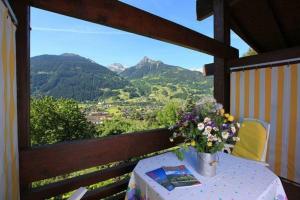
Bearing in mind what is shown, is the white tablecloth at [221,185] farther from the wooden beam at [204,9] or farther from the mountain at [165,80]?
the wooden beam at [204,9]

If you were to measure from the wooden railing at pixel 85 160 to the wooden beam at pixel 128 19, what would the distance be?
3.34 ft

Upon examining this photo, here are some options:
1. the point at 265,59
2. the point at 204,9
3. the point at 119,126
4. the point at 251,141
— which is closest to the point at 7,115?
the point at 119,126

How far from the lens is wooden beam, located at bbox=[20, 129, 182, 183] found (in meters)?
1.40

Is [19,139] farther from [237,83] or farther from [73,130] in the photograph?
[237,83]

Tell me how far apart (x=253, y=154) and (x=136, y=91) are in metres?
1.52

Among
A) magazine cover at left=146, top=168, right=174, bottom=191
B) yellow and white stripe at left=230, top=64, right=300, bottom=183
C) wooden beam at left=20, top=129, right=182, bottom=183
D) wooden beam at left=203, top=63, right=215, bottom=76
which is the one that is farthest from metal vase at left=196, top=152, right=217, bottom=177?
wooden beam at left=203, top=63, right=215, bottom=76

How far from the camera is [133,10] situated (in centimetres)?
176

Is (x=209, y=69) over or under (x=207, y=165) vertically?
over

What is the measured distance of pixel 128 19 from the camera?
1.72 metres

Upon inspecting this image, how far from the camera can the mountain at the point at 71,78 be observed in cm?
188

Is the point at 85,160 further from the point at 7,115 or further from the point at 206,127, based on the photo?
the point at 206,127

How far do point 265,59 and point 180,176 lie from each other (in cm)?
225

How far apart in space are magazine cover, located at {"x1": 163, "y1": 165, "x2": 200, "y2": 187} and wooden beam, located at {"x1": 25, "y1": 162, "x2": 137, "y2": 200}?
2.36 ft

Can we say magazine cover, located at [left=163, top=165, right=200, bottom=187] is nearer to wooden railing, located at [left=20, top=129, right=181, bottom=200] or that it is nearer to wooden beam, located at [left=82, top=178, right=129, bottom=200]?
wooden railing, located at [left=20, top=129, right=181, bottom=200]
